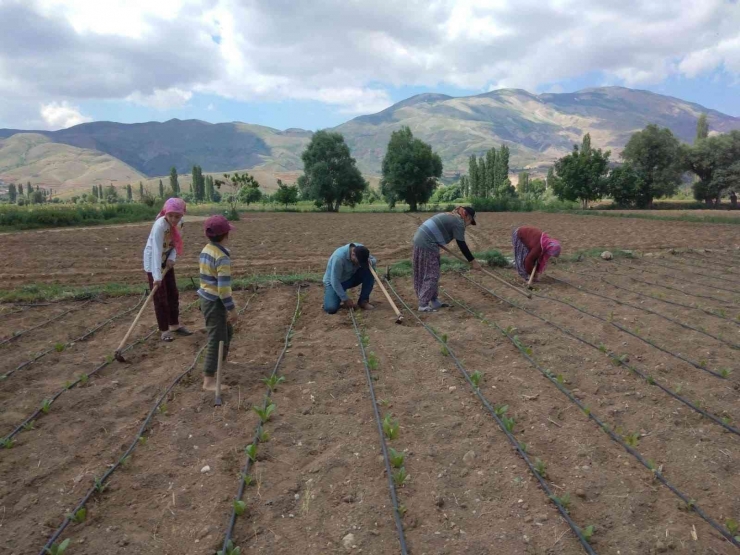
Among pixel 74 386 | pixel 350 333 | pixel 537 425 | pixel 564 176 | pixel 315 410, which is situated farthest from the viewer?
pixel 564 176

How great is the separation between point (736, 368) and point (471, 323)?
2804 millimetres

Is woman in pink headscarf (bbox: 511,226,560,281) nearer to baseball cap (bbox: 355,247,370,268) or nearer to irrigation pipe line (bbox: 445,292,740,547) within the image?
baseball cap (bbox: 355,247,370,268)

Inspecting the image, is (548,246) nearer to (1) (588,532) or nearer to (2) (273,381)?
(2) (273,381)

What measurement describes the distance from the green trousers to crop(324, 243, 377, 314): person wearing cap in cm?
228

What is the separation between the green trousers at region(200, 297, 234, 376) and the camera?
14.5ft

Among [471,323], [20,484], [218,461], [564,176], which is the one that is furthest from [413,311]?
[564,176]

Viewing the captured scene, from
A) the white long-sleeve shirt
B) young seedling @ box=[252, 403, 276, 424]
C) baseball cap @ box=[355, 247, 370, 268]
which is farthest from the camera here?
baseball cap @ box=[355, 247, 370, 268]

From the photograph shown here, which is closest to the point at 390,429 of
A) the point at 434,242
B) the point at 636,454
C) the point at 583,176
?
the point at 636,454

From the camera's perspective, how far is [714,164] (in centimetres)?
4122

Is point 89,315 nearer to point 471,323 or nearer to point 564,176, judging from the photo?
point 471,323

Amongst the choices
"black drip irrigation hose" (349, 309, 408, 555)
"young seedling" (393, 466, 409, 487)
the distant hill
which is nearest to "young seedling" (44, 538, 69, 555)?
"black drip irrigation hose" (349, 309, 408, 555)

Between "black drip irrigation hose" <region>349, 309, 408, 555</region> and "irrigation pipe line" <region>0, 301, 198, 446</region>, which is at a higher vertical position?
"irrigation pipe line" <region>0, 301, 198, 446</region>

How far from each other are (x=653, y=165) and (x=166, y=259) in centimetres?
4505

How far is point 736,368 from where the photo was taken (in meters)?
4.80
